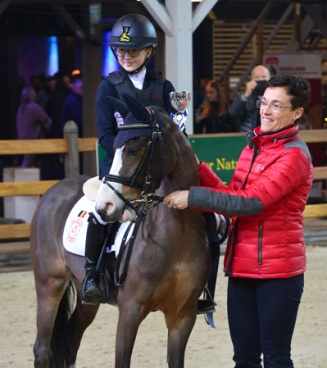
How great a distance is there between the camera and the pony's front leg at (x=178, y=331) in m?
3.89

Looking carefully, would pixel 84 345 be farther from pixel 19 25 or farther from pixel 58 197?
pixel 19 25

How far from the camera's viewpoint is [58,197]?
15.9ft

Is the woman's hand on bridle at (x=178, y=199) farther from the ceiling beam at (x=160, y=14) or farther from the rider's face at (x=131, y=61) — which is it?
the ceiling beam at (x=160, y=14)

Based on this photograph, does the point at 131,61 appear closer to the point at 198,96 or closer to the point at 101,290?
the point at 101,290

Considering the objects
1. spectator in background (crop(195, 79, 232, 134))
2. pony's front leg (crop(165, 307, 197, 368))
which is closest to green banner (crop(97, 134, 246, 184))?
spectator in background (crop(195, 79, 232, 134))

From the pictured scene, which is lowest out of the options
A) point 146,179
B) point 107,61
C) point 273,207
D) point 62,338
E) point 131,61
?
point 62,338

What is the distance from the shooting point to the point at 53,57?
15.0 meters

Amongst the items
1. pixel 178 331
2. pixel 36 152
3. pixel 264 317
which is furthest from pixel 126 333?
pixel 36 152

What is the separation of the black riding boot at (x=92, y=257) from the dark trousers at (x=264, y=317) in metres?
0.78

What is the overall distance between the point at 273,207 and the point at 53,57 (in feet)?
39.6

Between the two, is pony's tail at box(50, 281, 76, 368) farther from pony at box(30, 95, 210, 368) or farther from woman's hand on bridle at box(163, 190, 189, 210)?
woman's hand on bridle at box(163, 190, 189, 210)

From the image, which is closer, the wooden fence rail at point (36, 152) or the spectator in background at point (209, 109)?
the wooden fence rail at point (36, 152)

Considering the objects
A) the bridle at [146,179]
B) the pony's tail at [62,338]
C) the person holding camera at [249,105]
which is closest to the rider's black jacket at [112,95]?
the bridle at [146,179]

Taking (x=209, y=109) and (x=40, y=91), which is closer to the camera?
(x=209, y=109)
